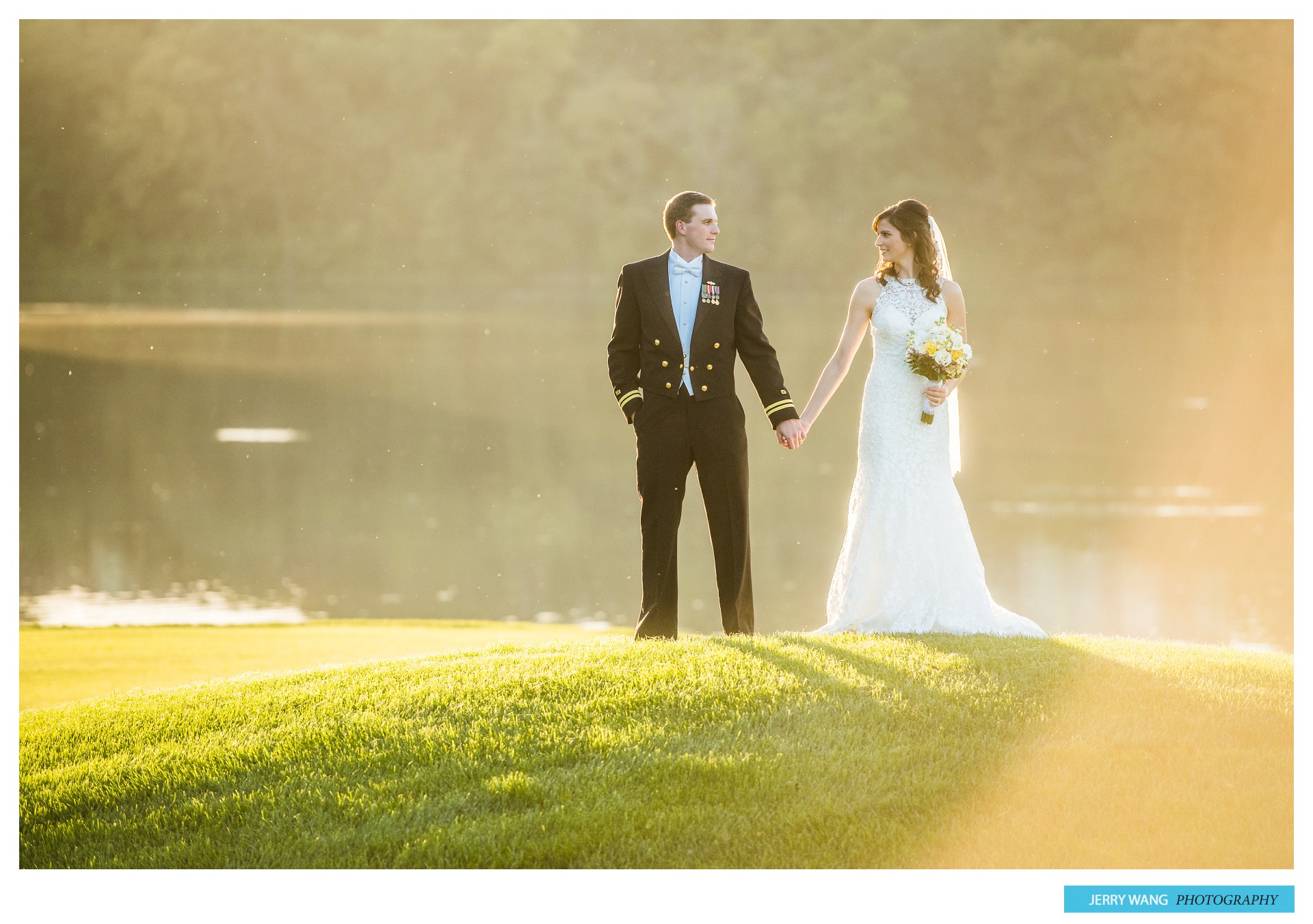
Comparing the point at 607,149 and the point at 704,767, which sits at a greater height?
the point at 607,149

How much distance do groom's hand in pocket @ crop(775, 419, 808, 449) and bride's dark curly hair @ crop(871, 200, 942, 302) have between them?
1.09 metres

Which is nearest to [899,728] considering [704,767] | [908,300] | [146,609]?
[704,767]

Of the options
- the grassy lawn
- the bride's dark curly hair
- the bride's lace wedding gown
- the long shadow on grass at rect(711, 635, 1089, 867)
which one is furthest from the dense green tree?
the long shadow on grass at rect(711, 635, 1089, 867)

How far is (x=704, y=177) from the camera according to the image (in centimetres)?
8400

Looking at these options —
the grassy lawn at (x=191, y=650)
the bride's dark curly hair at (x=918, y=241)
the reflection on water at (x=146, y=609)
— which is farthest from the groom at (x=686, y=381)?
the reflection on water at (x=146, y=609)

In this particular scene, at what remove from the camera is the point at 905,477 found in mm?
6703

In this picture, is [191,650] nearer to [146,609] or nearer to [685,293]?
[685,293]

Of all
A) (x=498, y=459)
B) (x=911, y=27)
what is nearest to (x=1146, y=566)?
(x=498, y=459)

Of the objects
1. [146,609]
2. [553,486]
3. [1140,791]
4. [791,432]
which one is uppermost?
[791,432]

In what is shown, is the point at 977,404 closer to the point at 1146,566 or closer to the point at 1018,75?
the point at 1018,75

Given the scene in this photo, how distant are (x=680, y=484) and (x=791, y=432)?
0.64 metres

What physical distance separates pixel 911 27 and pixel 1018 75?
Answer: 10.9 meters

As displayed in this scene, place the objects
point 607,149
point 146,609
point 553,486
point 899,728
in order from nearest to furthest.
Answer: point 899,728 < point 146,609 < point 553,486 < point 607,149

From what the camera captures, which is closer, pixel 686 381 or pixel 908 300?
pixel 686 381
